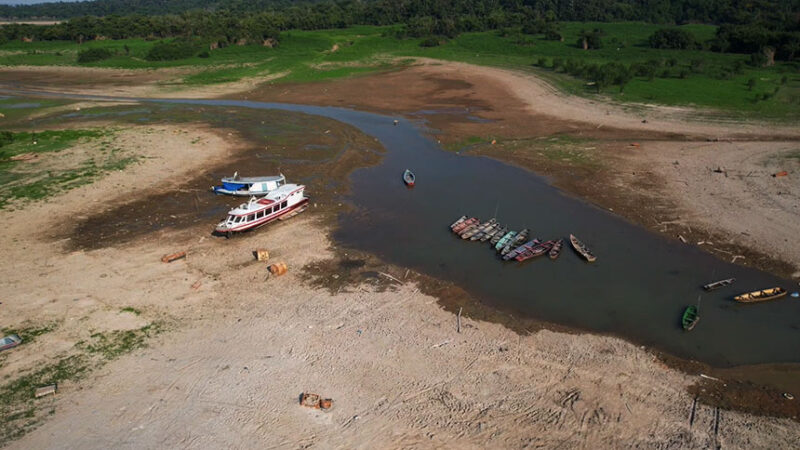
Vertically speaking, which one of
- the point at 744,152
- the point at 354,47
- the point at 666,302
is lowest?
the point at 666,302

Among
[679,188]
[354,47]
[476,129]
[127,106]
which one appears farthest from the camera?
[354,47]

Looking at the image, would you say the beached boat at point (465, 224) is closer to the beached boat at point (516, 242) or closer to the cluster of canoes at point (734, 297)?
the beached boat at point (516, 242)

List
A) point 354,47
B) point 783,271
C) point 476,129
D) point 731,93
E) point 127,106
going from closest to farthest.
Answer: point 783,271 → point 476,129 → point 731,93 → point 127,106 → point 354,47

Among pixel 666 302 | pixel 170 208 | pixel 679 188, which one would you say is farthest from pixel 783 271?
A: pixel 170 208

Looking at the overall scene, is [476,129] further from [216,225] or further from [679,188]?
[216,225]

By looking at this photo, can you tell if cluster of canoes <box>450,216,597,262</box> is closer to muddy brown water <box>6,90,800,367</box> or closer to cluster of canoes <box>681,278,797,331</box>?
muddy brown water <box>6,90,800,367</box>
